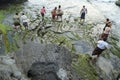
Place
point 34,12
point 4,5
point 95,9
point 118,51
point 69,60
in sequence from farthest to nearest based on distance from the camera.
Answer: point 95,9, point 4,5, point 34,12, point 118,51, point 69,60

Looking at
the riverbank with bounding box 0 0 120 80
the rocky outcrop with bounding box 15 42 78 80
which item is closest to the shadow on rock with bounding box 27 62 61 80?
the rocky outcrop with bounding box 15 42 78 80

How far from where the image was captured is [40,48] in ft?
67.1

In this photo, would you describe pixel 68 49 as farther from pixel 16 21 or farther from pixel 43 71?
pixel 16 21

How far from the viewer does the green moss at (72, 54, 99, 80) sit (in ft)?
63.1

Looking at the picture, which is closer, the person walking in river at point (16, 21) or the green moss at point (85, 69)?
the green moss at point (85, 69)

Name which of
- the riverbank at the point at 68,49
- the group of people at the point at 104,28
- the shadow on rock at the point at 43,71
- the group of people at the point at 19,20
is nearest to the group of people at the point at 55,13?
the group of people at the point at 104,28

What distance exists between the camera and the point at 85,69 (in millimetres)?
19906

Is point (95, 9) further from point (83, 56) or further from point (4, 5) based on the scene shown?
point (83, 56)

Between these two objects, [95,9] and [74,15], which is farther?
[95,9]

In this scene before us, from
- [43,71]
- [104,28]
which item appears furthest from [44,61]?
[104,28]

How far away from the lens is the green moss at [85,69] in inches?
757

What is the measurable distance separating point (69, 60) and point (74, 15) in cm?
1390

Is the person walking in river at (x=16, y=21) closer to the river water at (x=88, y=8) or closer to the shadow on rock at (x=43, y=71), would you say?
the river water at (x=88, y=8)

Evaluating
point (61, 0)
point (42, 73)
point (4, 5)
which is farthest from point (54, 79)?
point (61, 0)
